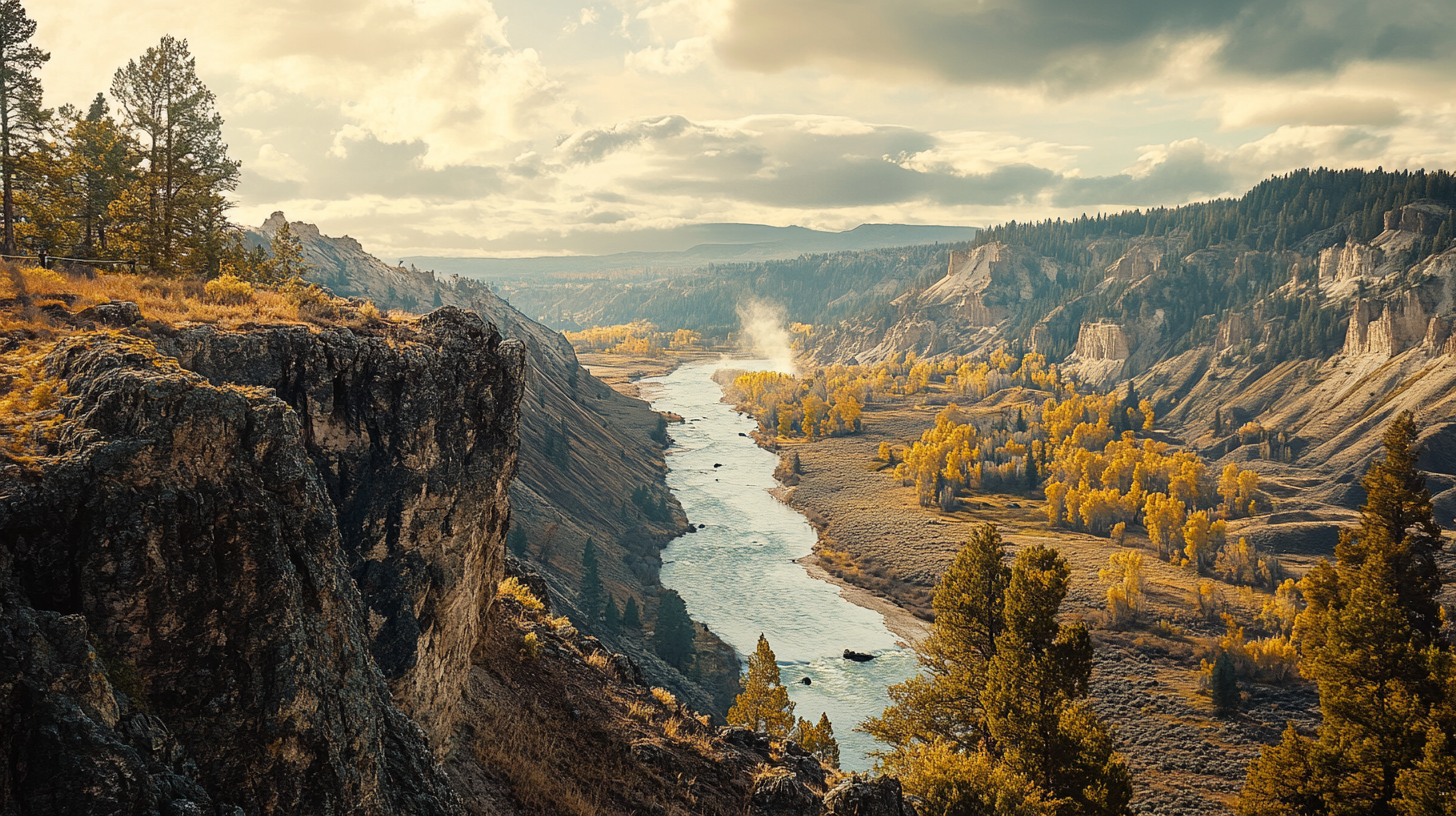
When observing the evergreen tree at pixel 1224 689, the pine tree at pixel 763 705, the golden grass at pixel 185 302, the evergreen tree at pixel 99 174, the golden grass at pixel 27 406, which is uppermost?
the evergreen tree at pixel 99 174

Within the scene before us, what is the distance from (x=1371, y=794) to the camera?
2711cm

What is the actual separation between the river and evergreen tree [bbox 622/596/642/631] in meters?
9.12

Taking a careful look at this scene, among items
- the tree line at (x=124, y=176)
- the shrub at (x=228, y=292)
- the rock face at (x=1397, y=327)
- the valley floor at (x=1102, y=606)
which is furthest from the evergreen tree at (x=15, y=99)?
the rock face at (x=1397, y=327)

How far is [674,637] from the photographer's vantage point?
7056 cm

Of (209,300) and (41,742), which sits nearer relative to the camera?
(41,742)

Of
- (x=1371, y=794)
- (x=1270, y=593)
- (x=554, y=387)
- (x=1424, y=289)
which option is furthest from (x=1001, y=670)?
(x=1424, y=289)

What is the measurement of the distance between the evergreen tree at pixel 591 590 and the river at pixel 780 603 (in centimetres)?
1211

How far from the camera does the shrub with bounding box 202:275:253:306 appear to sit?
2056cm

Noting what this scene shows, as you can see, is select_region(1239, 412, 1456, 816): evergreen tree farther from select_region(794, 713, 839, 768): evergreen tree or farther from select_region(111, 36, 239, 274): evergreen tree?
select_region(111, 36, 239, 274): evergreen tree

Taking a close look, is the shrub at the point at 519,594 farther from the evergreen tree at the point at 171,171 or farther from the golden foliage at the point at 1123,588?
the golden foliage at the point at 1123,588

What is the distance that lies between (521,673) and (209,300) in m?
13.9

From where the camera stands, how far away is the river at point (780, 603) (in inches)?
2694

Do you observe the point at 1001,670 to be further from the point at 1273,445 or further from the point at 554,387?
the point at 1273,445

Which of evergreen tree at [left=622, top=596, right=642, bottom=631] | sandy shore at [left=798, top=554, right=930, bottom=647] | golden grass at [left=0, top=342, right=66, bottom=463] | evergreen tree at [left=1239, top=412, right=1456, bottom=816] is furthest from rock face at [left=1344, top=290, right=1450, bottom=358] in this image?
golden grass at [left=0, top=342, right=66, bottom=463]
